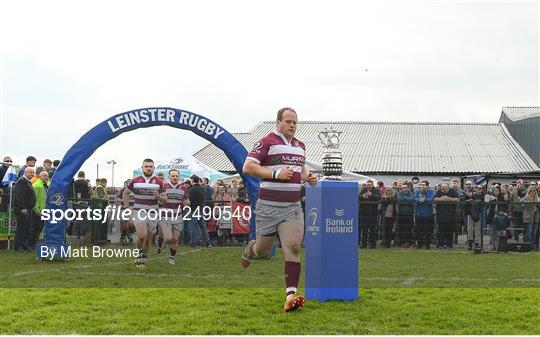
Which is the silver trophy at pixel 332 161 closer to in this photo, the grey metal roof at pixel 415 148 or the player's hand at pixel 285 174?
the player's hand at pixel 285 174

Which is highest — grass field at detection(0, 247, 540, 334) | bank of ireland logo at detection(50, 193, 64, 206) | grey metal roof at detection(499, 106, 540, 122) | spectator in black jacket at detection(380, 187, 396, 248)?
grey metal roof at detection(499, 106, 540, 122)

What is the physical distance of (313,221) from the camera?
371 inches

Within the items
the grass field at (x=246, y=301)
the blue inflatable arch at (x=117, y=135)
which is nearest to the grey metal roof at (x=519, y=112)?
the blue inflatable arch at (x=117, y=135)

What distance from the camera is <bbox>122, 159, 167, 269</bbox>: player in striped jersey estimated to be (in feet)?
48.7

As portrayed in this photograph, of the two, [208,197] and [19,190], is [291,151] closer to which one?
[19,190]

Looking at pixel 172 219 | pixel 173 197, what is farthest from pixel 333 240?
pixel 173 197

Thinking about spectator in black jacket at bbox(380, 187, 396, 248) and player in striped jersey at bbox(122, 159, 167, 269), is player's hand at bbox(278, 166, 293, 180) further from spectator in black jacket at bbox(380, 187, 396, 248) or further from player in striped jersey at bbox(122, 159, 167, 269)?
spectator in black jacket at bbox(380, 187, 396, 248)

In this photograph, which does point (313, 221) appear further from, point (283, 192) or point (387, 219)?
point (387, 219)

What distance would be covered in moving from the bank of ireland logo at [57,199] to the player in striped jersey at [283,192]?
316 inches

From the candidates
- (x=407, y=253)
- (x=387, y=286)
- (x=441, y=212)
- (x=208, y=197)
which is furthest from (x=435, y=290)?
(x=208, y=197)

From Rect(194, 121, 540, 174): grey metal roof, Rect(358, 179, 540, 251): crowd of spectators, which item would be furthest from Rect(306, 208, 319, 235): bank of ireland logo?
Rect(194, 121, 540, 174): grey metal roof

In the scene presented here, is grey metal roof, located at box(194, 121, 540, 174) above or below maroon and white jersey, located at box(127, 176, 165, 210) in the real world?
above

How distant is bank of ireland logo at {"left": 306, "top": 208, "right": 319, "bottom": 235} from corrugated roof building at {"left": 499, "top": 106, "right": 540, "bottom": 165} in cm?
3879

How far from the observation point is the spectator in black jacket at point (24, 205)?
701 inches
